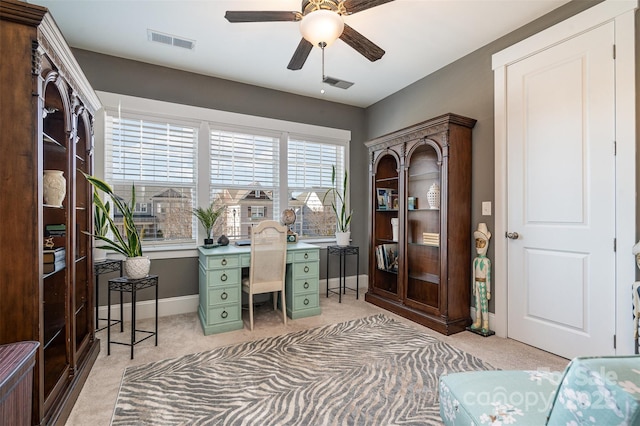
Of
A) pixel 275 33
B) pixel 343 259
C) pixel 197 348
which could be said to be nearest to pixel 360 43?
pixel 275 33

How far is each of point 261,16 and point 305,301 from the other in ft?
8.87

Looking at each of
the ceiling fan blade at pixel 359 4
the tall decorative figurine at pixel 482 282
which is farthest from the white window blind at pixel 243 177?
the tall decorative figurine at pixel 482 282

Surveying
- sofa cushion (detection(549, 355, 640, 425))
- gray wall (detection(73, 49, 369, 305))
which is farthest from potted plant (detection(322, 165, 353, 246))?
sofa cushion (detection(549, 355, 640, 425))

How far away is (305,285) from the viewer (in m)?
3.37

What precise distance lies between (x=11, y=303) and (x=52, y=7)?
2472 mm

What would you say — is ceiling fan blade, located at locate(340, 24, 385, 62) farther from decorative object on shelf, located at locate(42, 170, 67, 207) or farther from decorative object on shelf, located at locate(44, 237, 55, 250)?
decorative object on shelf, located at locate(44, 237, 55, 250)

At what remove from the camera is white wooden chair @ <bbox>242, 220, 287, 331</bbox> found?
2.99 m

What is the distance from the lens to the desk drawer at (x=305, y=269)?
131 inches

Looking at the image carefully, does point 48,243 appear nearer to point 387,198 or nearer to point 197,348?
point 197,348

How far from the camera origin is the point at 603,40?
2184 millimetres

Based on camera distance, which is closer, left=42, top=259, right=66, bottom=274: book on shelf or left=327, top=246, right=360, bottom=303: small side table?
left=42, top=259, right=66, bottom=274: book on shelf

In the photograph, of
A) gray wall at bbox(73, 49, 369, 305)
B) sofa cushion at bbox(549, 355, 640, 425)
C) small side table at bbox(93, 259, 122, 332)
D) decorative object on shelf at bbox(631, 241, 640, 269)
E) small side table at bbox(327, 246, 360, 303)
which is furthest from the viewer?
small side table at bbox(327, 246, 360, 303)

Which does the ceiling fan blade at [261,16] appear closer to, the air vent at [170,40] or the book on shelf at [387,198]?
the air vent at [170,40]

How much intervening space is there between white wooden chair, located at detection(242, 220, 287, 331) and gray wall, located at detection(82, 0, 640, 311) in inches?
38.6
